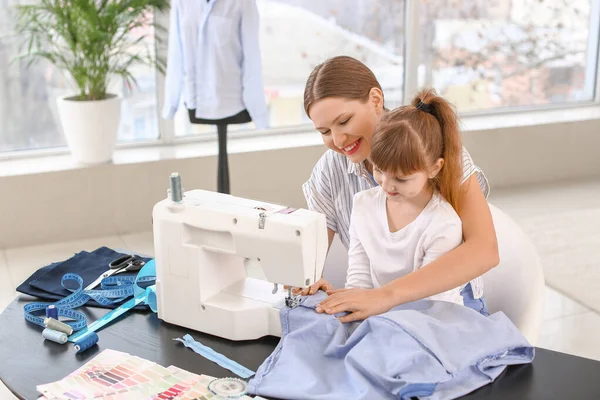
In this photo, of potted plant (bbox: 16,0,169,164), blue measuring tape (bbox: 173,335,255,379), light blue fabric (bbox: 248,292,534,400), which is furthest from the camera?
potted plant (bbox: 16,0,169,164)

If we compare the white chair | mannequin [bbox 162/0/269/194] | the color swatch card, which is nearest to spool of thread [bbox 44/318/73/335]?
the color swatch card

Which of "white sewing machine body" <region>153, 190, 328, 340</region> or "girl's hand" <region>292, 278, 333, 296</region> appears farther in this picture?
"girl's hand" <region>292, 278, 333, 296</region>

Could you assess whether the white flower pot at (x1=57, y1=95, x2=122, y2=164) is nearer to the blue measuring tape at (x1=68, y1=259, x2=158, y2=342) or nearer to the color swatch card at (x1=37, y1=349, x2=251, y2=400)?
the blue measuring tape at (x1=68, y1=259, x2=158, y2=342)

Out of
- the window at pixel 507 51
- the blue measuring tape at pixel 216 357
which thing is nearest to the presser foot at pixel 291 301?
the blue measuring tape at pixel 216 357

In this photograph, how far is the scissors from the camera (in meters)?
2.17

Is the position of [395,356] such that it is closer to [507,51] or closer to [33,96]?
[33,96]

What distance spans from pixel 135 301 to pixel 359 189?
70cm

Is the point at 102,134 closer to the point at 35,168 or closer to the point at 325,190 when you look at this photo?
the point at 35,168

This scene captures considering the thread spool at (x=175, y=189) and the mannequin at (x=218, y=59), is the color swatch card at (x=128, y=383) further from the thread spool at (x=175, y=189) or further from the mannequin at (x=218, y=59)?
the mannequin at (x=218, y=59)

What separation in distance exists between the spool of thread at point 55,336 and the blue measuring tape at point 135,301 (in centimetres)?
2

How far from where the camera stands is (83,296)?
6.72ft

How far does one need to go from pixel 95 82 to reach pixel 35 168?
588 mm

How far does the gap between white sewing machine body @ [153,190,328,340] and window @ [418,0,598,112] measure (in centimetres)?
391

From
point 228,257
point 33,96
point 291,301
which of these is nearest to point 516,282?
point 291,301
